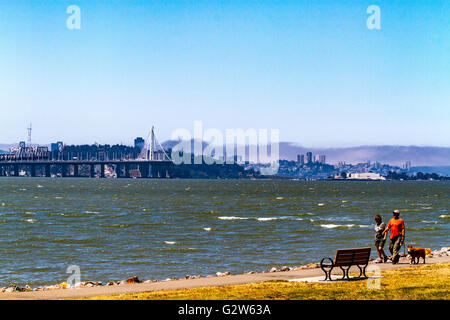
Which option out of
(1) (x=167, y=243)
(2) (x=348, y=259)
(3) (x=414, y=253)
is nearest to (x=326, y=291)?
(2) (x=348, y=259)

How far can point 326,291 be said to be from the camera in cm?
1520

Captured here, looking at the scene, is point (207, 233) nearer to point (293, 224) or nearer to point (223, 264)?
point (293, 224)

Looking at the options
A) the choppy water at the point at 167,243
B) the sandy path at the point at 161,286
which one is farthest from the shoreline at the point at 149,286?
the choppy water at the point at 167,243

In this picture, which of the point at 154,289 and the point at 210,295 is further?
the point at 154,289

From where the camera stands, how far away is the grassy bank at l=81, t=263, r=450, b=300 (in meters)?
14.4

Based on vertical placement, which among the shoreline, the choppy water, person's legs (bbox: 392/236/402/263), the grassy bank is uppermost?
person's legs (bbox: 392/236/402/263)

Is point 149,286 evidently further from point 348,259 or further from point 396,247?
point 396,247

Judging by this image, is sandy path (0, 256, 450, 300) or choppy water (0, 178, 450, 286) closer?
sandy path (0, 256, 450, 300)

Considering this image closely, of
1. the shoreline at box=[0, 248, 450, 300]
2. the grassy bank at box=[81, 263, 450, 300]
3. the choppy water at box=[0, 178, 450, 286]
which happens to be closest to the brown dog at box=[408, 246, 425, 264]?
the shoreline at box=[0, 248, 450, 300]

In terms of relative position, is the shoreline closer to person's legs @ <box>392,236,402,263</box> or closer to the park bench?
person's legs @ <box>392,236,402,263</box>

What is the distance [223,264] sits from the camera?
1117 inches
